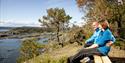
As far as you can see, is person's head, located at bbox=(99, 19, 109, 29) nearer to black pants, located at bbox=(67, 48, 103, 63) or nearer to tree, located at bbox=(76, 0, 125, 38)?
black pants, located at bbox=(67, 48, 103, 63)

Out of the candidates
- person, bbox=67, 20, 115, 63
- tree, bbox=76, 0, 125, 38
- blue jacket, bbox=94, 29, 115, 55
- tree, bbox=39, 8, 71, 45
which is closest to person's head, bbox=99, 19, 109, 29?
person, bbox=67, 20, 115, 63

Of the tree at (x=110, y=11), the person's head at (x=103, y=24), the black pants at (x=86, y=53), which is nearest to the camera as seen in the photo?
the person's head at (x=103, y=24)

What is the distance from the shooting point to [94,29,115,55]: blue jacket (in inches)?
236

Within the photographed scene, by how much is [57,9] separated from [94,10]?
33.2m

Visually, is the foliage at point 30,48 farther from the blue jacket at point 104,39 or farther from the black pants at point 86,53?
the blue jacket at point 104,39

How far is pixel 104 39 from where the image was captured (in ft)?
19.8

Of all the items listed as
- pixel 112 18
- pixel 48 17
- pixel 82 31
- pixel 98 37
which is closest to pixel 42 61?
pixel 98 37

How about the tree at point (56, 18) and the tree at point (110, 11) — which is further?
the tree at point (56, 18)

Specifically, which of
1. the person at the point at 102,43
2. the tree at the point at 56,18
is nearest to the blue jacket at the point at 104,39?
the person at the point at 102,43

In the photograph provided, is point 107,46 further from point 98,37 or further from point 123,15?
point 123,15

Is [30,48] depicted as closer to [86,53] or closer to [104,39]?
[86,53]

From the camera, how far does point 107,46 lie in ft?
19.8

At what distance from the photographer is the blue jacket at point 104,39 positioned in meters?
5.99

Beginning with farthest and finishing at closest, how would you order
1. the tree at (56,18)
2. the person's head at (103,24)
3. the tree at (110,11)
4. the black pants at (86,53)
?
1. the tree at (56,18)
2. the tree at (110,11)
3. the black pants at (86,53)
4. the person's head at (103,24)
